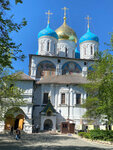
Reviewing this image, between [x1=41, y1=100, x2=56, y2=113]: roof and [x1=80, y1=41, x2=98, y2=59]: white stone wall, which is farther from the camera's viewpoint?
[x1=80, y1=41, x2=98, y2=59]: white stone wall

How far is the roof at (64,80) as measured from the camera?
27092 mm

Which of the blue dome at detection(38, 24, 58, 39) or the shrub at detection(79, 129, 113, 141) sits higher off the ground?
the blue dome at detection(38, 24, 58, 39)

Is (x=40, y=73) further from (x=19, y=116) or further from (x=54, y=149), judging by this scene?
(x=54, y=149)

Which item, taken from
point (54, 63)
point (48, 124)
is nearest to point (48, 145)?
point (48, 124)

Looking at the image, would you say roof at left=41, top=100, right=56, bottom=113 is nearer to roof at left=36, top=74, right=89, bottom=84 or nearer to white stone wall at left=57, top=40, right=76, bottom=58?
roof at left=36, top=74, right=89, bottom=84

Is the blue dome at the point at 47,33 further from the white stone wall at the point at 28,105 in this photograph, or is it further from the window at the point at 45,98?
the window at the point at 45,98

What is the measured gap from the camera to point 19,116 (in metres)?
24.6

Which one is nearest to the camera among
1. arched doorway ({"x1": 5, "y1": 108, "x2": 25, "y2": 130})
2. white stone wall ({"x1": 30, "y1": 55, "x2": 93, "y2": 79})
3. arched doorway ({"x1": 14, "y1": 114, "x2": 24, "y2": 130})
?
arched doorway ({"x1": 5, "y1": 108, "x2": 25, "y2": 130})

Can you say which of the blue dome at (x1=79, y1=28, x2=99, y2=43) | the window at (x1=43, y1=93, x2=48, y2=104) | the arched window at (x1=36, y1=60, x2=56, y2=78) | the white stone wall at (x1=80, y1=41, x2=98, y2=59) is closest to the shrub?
the window at (x1=43, y1=93, x2=48, y2=104)

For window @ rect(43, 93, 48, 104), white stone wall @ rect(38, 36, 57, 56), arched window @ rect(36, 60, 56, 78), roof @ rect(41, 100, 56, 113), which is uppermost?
white stone wall @ rect(38, 36, 57, 56)

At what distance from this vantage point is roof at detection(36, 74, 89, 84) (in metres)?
27.1

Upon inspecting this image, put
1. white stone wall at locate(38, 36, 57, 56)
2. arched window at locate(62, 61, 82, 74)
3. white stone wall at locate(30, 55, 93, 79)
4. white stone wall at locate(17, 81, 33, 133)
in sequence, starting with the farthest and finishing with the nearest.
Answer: white stone wall at locate(38, 36, 57, 56) < arched window at locate(62, 61, 82, 74) < white stone wall at locate(30, 55, 93, 79) < white stone wall at locate(17, 81, 33, 133)

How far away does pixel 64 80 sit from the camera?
2767 cm

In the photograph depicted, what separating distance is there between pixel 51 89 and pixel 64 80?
2477 millimetres
